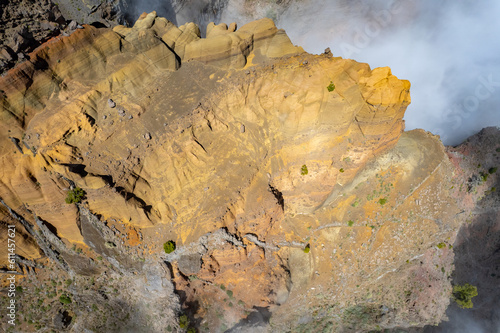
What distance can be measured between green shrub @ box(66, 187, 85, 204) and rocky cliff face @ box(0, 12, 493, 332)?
0.26 m

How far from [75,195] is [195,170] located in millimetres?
7714

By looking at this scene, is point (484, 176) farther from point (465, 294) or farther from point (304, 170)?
point (304, 170)

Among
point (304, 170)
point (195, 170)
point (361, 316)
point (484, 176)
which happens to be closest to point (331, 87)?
point (304, 170)

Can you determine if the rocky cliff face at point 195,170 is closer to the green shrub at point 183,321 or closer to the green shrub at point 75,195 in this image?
the green shrub at point 183,321

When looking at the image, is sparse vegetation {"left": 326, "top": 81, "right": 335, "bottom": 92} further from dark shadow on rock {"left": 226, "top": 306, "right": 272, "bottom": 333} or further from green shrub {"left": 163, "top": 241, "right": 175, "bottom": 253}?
dark shadow on rock {"left": 226, "top": 306, "right": 272, "bottom": 333}

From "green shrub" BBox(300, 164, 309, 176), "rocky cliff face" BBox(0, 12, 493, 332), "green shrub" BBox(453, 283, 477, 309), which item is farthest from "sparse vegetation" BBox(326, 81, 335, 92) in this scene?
"green shrub" BBox(453, 283, 477, 309)

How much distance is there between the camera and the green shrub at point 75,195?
17.0 metres

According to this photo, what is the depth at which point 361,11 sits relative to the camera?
102 feet

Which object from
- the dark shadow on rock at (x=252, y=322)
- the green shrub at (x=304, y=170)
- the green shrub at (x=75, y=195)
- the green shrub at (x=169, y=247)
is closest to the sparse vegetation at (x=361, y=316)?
the dark shadow on rock at (x=252, y=322)

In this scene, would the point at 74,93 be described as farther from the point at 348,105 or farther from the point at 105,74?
the point at 348,105

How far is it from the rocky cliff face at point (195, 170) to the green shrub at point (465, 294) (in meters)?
14.5

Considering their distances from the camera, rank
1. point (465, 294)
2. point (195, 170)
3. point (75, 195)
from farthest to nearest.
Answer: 1. point (465, 294)
2. point (195, 170)
3. point (75, 195)

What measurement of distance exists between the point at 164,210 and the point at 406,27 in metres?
33.4

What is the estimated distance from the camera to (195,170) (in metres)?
18.5
